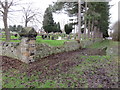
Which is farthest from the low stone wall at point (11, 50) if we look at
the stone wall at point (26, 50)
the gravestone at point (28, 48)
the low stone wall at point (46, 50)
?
the low stone wall at point (46, 50)

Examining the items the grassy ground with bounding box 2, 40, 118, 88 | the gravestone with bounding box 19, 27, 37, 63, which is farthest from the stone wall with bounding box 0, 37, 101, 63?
the grassy ground with bounding box 2, 40, 118, 88

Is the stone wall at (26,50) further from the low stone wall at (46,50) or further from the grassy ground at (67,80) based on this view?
the grassy ground at (67,80)

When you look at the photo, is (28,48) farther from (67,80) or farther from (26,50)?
(67,80)

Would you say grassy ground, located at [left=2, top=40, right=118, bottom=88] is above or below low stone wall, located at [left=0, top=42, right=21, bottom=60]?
below

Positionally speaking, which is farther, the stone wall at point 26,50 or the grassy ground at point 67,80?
the stone wall at point 26,50

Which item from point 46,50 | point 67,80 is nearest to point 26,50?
point 46,50

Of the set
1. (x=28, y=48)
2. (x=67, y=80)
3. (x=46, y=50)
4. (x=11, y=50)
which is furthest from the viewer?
(x=46, y=50)

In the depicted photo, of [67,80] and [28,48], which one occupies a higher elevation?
[28,48]

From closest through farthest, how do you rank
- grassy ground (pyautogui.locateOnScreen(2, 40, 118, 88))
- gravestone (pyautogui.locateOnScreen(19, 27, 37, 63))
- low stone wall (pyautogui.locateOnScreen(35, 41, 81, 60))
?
grassy ground (pyautogui.locateOnScreen(2, 40, 118, 88)) → gravestone (pyautogui.locateOnScreen(19, 27, 37, 63)) → low stone wall (pyautogui.locateOnScreen(35, 41, 81, 60))

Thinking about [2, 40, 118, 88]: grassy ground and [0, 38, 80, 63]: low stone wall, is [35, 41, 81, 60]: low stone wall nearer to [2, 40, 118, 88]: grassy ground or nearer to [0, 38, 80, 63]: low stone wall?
[0, 38, 80, 63]: low stone wall

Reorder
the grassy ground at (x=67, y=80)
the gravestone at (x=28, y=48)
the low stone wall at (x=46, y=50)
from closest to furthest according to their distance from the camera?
the grassy ground at (x=67, y=80)
the gravestone at (x=28, y=48)
the low stone wall at (x=46, y=50)

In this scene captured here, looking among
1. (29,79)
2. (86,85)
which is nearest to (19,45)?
(29,79)

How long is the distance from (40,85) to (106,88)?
2.03 meters

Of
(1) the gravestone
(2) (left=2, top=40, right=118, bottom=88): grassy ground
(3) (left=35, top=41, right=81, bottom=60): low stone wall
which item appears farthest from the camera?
(3) (left=35, top=41, right=81, bottom=60): low stone wall
